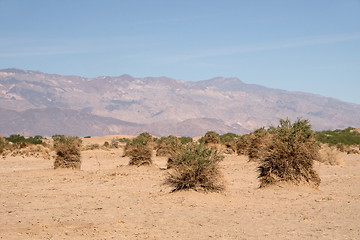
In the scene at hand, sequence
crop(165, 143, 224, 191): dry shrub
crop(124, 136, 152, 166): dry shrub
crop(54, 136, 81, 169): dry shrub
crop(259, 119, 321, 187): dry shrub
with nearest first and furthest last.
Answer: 1. crop(165, 143, 224, 191): dry shrub
2. crop(259, 119, 321, 187): dry shrub
3. crop(54, 136, 81, 169): dry shrub
4. crop(124, 136, 152, 166): dry shrub

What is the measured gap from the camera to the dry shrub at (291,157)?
17172 mm

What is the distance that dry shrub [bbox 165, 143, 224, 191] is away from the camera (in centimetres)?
1570

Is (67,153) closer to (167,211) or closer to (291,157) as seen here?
(291,157)

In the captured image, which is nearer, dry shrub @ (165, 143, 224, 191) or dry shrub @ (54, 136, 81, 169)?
dry shrub @ (165, 143, 224, 191)

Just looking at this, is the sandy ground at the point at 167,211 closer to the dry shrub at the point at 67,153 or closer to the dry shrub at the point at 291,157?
the dry shrub at the point at 291,157

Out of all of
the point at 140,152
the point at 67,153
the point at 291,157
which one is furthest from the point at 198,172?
the point at 67,153

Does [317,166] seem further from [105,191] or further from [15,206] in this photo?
[15,206]

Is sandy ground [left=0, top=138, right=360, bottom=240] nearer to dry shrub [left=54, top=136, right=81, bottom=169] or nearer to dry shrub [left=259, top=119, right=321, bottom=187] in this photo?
dry shrub [left=259, top=119, right=321, bottom=187]

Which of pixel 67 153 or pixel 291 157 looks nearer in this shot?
pixel 291 157

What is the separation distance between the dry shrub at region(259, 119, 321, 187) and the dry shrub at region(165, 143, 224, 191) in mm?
2382

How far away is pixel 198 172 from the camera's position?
51.5 ft

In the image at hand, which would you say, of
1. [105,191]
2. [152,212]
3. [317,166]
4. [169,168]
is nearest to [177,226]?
[152,212]

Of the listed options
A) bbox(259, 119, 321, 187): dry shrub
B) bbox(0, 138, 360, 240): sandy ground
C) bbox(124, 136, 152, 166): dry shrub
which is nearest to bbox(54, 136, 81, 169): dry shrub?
bbox(124, 136, 152, 166): dry shrub

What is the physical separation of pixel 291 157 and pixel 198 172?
3.75 metres
